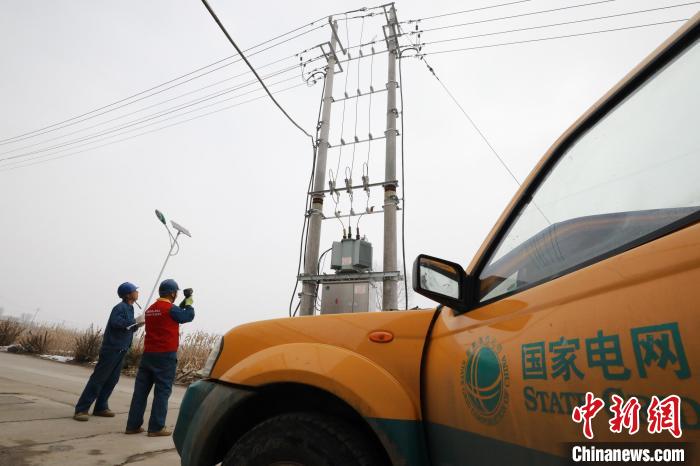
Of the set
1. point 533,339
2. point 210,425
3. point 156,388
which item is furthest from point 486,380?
point 156,388

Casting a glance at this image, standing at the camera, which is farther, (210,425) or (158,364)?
(158,364)

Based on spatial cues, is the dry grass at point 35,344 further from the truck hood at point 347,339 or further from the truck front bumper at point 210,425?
the truck hood at point 347,339

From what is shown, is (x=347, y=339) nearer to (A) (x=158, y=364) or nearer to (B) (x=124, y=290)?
(A) (x=158, y=364)

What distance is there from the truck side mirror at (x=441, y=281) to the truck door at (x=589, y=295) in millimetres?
56

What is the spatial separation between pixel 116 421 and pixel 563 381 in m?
5.37

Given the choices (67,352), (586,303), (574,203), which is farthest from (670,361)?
(67,352)

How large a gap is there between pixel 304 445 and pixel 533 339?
0.98m

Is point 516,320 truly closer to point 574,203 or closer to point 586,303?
point 586,303

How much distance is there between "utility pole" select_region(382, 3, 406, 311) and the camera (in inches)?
287

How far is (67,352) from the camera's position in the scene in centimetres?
1238

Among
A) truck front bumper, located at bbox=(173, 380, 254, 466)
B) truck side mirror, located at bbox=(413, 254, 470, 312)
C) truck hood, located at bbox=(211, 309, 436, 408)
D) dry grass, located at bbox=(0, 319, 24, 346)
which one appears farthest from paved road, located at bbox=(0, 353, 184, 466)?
dry grass, located at bbox=(0, 319, 24, 346)

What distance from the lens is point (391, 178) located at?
26.2 feet

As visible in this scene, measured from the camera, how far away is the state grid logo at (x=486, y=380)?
1148mm

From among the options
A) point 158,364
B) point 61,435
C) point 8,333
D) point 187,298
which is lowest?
point 61,435
